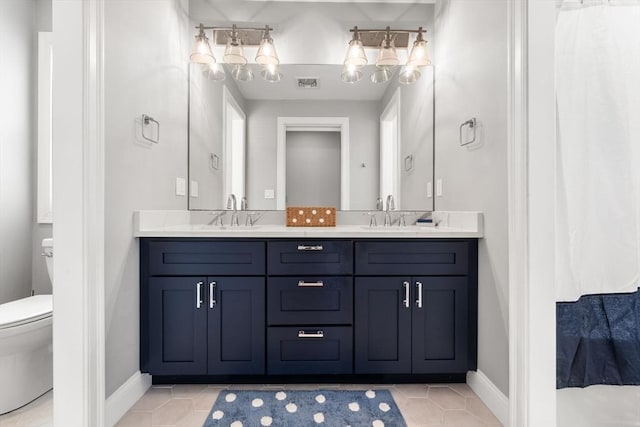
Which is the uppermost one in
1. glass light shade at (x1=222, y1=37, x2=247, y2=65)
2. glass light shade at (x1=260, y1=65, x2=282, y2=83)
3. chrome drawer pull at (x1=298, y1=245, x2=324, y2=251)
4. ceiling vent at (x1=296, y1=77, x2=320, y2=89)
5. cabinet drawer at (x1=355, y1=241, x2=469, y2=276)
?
glass light shade at (x1=222, y1=37, x2=247, y2=65)

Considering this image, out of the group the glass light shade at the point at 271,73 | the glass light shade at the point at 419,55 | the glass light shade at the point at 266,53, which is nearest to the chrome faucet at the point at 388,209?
the glass light shade at the point at 419,55

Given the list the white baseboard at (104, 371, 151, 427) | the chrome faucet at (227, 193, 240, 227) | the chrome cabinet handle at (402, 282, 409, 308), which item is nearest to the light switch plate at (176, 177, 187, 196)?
the chrome faucet at (227, 193, 240, 227)

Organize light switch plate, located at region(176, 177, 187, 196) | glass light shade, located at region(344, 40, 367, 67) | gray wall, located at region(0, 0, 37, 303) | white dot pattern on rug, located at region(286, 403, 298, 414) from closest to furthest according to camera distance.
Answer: white dot pattern on rug, located at region(286, 403, 298, 414), gray wall, located at region(0, 0, 37, 303), light switch plate, located at region(176, 177, 187, 196), glass light shade, located at region(344, 40, 367, 67)

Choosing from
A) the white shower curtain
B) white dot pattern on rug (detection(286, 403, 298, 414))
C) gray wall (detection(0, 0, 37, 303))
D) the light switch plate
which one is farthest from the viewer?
the light switch plate

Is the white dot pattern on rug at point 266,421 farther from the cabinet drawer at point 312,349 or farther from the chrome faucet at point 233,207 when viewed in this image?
the chrome faucet at point 233,207

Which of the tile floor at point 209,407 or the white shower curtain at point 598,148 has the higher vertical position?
the white shower curtain at point 598,148

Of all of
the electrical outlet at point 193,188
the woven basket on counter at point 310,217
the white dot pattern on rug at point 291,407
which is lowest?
the white dot pattern on rug at point 291,407

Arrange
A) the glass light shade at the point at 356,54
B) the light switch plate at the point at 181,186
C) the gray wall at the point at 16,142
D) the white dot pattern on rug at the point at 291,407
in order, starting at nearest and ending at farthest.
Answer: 1. the white dot pattern on rug at the point at 291,407
2. the gray wall at the point at 16,142
3. the light switch plate at the point at 181,186
4. the glass light shade at the point at 356,54

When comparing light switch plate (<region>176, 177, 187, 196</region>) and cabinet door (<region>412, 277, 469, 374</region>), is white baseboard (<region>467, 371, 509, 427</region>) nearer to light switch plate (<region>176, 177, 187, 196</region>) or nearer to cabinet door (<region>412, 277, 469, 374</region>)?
cabinet door (<region>412, 277, 469, 374</region>)

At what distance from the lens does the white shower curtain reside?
1.39 metres

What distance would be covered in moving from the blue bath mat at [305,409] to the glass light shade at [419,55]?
6.87 feet

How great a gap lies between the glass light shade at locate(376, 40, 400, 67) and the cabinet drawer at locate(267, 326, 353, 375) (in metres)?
1.77

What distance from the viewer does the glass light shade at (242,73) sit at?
7.25ft

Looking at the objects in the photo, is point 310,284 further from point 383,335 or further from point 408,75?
point 408,75
